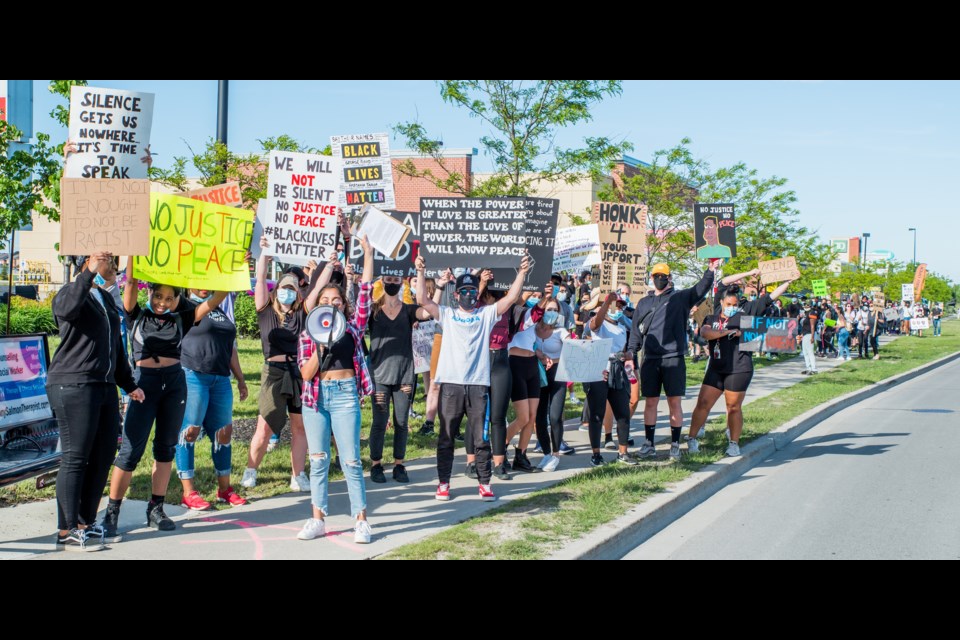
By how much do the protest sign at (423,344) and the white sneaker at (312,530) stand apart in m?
4.46

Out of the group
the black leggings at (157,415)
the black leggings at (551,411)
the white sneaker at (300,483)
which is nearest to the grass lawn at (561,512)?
the black leggings at (551,411)

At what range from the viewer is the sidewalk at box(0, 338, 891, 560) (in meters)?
5.72

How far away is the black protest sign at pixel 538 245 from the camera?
7.83m

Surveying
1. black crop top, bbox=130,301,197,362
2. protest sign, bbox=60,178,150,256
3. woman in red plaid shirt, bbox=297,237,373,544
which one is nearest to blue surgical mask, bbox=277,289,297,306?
black crop top, bbox=130,301,197,362

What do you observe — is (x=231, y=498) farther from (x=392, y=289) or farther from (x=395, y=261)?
(x=395, y=261)

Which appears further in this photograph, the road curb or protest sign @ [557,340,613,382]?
protest sign @ [557,340,613,382]

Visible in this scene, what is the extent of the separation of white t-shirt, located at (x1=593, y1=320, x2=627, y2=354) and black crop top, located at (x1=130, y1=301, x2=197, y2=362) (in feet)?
15.8

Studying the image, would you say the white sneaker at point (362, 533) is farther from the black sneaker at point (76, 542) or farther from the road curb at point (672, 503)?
the black sneaker at point (76, 542)

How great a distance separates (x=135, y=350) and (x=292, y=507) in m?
1.79

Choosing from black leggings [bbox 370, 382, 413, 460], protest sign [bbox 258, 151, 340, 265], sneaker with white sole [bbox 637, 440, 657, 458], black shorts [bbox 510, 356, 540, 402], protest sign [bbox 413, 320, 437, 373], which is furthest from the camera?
protest sign [bbox 413, 320, 437, 373]

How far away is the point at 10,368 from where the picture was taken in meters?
6.50

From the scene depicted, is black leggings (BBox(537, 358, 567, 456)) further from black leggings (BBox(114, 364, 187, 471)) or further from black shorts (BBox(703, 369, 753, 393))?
black leggings (BBox(114, 364, 187, 471))
